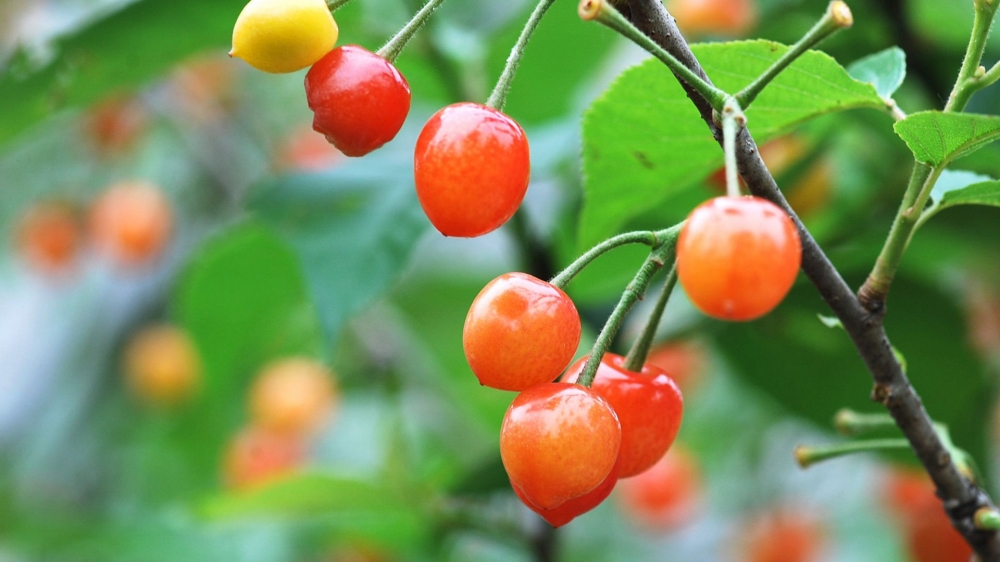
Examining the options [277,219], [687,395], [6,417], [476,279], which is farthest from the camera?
[6,417]

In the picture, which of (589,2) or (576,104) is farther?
(576,104)

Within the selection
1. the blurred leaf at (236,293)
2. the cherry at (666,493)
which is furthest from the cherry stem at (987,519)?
the cherry at (666,493)

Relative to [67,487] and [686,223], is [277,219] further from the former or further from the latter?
[67,487]

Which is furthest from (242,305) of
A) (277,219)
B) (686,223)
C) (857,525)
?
(857,525)

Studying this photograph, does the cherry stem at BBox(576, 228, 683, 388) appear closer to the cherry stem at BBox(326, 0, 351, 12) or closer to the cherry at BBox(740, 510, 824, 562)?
the cherry stem at BBox(326, 0, 351, 12)

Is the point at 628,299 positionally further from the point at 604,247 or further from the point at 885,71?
the point at 885,71

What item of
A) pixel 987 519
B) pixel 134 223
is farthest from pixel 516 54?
pixel 134 223
